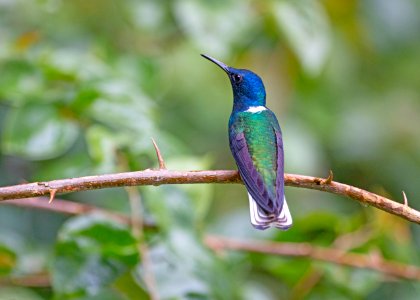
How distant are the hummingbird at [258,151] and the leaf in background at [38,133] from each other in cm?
73

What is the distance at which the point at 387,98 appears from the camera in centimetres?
641

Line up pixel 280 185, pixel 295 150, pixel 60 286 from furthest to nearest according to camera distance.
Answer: pixel 295 150
pixel 60 286
pixel 280 185

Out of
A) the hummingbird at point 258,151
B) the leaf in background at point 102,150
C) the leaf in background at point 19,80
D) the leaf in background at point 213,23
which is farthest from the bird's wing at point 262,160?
the leaf in background at point 19,80

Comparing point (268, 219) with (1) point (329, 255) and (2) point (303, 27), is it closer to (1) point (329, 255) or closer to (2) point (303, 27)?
(1) point (329, 255)

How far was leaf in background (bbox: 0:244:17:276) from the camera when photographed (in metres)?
3.33

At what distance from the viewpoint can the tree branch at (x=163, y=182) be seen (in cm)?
239

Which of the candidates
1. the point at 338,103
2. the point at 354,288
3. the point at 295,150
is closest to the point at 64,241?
the point at 354,288

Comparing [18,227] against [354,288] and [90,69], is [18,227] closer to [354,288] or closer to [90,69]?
[90,69]

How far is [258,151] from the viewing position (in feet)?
10.7

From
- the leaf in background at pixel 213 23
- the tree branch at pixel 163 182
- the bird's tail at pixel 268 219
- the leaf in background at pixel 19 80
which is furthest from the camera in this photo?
the leaf in background at pixel 213 23

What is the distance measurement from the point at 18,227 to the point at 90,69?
1.19 metres

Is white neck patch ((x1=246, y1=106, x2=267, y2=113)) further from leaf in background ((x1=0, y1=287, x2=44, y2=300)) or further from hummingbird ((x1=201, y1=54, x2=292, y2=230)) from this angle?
leaf in background ((x1=0, y1=287, x2=44, y2=300))

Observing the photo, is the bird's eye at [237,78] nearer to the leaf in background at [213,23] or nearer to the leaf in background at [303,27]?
the leaf in background at [213,23]

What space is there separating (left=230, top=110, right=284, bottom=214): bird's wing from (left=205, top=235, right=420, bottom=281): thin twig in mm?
634
